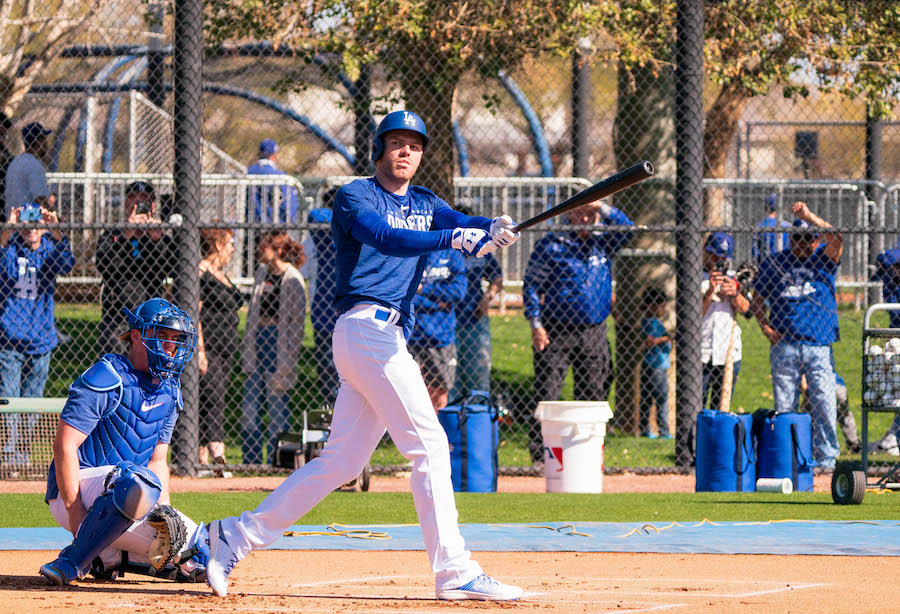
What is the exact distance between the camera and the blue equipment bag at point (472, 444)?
365 inches

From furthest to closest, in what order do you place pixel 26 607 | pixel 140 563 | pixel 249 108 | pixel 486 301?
pixel 249 108 → pixel 486 301 → pixel 140 563 → pixel 26 607

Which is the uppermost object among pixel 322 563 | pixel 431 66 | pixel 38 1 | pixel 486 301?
pixel 38 1

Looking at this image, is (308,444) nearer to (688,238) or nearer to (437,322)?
(437,322)

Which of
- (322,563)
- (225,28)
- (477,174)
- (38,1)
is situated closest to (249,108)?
(477,174)

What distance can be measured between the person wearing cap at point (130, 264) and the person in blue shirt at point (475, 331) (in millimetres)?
2603

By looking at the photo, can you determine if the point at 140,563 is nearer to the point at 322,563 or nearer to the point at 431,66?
the point at 322,563

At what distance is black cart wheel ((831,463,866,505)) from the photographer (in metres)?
8.34

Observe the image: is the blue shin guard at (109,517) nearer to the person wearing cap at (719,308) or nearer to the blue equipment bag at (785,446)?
the blue equipment bag at (785,446)

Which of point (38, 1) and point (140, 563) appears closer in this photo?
point (140, 563)

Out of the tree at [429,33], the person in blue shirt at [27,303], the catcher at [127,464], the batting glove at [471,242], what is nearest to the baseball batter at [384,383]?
the batting glove at [471,242]

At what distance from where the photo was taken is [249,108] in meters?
28.6

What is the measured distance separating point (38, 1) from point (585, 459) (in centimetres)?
884

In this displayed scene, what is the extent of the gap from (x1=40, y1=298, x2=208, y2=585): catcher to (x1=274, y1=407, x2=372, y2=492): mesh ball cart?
3.67m

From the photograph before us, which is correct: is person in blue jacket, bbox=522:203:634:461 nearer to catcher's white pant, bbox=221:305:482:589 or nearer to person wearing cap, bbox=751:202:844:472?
person wearing cap, bbox=751:202:844:472
